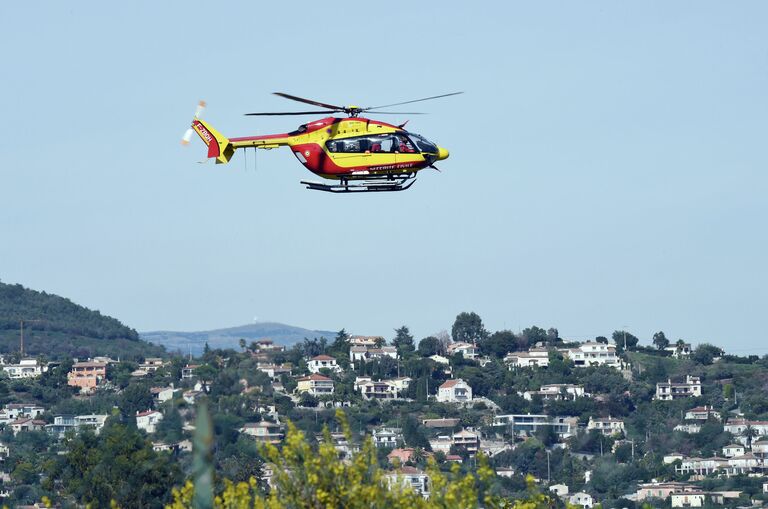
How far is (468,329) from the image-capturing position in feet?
583

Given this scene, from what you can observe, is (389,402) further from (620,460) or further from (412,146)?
(412,146)

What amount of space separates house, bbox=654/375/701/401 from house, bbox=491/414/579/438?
14560mm

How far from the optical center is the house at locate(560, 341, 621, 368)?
545ft

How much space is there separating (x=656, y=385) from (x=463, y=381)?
710 inches

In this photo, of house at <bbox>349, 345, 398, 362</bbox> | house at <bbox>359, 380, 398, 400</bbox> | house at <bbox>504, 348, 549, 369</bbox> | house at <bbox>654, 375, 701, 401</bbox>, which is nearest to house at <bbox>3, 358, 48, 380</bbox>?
house at <bbox>349, 345, 398, 362</bbox>

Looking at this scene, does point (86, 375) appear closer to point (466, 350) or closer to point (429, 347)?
point (429, 347)

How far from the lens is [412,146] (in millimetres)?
38969

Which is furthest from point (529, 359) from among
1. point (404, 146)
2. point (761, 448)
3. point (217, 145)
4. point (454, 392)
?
point (404, 146)

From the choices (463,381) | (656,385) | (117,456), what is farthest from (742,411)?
(117,456)

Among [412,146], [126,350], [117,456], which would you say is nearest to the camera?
[412,146]

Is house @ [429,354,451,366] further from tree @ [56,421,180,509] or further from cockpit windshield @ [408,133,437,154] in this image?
cockpit windshield @ [408,133,437,154]

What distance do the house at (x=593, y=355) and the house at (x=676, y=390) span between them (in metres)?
9.59

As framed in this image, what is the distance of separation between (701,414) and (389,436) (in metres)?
32.2

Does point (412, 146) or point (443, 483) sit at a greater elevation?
point (412, 146)
